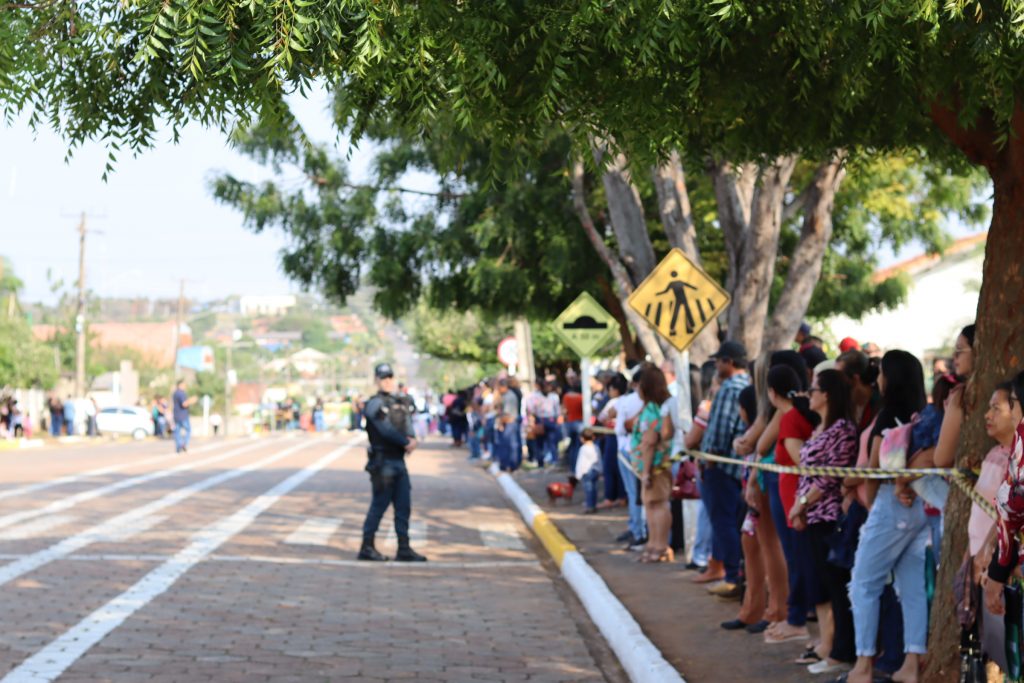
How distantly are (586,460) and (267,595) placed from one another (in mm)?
7901

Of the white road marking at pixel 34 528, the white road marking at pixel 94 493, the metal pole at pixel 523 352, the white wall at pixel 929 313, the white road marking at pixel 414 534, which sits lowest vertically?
the white road marking at pixel 414 534

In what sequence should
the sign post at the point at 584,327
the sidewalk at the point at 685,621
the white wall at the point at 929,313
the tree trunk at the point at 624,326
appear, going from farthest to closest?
the white wall at the point at 929,313, the tree trunk at the point at 624,326, the sign post at the point at 584,327, the sidewalk at the point at 685,621

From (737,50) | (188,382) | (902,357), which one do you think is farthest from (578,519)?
(188,382)

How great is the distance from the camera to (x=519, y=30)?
6.06m

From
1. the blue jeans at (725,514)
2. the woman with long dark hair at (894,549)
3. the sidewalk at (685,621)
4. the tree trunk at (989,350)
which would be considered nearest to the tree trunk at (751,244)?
the sidewalk at (685,621)

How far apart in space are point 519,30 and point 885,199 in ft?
58.5

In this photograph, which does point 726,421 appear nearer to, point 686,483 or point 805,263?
point 686,483

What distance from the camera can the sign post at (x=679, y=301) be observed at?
1396 centimetres

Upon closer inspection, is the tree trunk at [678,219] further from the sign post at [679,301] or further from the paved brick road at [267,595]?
the sign post at [679,301]

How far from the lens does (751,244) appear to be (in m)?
17.9

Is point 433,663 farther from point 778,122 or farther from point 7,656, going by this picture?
point 778,122

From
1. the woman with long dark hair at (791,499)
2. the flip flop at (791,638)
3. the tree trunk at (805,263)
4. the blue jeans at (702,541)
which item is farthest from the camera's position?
the tree trunk at (805,263)

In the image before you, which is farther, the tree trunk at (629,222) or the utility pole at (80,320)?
the utility pole at (80,320)

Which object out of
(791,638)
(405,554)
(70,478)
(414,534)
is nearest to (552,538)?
(405,554)
